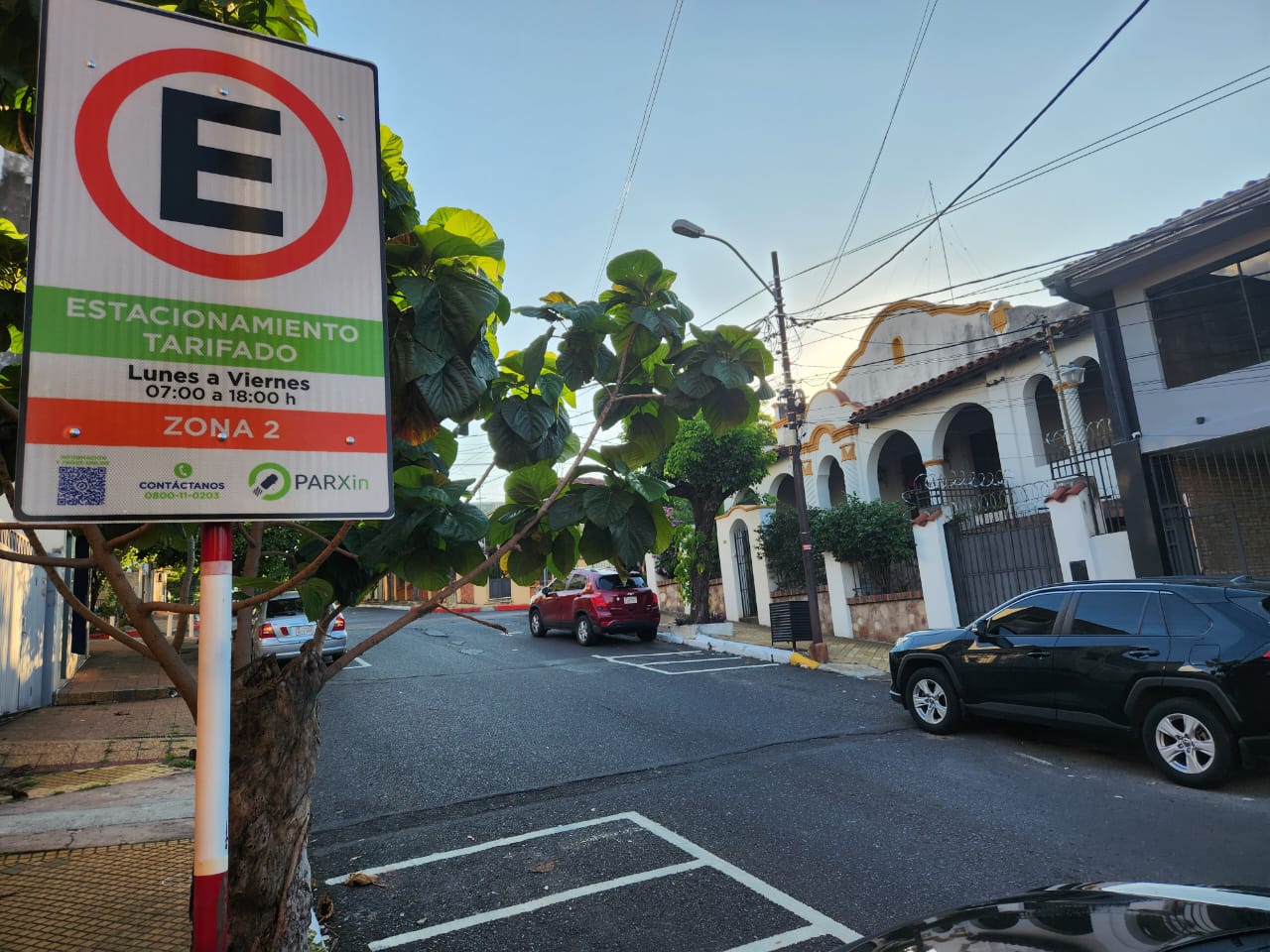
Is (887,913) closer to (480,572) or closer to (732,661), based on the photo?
(480,572)

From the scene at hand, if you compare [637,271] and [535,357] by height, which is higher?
[637,271]

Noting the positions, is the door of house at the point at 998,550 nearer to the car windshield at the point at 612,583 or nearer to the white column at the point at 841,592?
the white column at the point at 841,592

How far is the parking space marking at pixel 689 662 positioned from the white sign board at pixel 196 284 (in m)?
11.2

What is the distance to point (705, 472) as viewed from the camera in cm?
1744

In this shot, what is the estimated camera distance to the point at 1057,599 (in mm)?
7184

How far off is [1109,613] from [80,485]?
7504 millimetres

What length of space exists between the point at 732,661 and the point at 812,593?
190cm

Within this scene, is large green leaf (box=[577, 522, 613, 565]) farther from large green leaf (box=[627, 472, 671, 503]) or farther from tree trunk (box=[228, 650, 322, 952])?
tree trunk (box=[228, 650, 322, 952])

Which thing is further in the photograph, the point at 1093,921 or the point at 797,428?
the point at 797,428

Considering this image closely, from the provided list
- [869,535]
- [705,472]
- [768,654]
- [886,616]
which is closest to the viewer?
[768,654]

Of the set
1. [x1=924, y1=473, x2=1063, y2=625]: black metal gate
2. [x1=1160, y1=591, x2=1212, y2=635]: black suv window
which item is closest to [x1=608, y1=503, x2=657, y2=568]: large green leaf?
[x1=1160, y1=591, x2=1212, y2=635]: black suv window

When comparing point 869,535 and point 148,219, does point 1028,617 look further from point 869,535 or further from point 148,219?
point 869,535

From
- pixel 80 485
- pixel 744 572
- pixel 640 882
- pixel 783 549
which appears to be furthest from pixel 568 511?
pixel 744 572

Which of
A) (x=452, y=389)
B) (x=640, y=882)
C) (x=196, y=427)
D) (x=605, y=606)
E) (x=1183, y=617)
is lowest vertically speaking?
(x=640, y=882)
